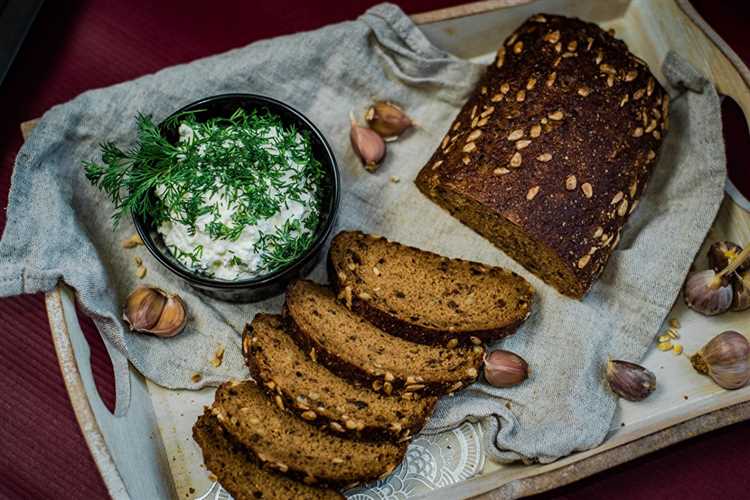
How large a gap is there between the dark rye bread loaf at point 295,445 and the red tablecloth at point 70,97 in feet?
2.37

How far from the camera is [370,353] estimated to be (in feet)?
9.13

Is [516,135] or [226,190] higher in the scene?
[516,135]

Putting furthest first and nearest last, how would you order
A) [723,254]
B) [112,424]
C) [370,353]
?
[723,254] < [370,353] < [112,424]

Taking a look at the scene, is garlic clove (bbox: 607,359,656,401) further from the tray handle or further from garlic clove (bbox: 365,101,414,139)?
the tray handle

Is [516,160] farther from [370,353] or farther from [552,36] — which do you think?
[370,353]

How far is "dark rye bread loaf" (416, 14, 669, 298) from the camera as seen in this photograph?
2.86m

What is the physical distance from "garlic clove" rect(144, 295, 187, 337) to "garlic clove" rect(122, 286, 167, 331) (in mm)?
15

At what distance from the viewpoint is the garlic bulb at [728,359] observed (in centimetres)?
286

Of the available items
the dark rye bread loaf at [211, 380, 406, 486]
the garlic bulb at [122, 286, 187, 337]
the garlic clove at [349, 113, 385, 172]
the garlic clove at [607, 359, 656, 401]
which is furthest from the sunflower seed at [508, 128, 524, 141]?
the garlic bulb at [122, 286, 187, 337]

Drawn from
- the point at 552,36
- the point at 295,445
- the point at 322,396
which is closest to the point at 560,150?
the point at 552,36

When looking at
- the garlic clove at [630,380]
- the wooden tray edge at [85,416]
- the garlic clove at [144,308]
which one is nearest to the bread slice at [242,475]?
the wooden tray edge at [85,416]

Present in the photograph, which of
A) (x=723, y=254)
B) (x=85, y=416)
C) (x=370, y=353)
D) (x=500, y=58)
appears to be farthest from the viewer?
(x=500, y=58)

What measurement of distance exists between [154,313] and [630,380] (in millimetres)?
1776

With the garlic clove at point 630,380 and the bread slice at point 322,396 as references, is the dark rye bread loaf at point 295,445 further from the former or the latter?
the garlic clove at point 630,380
